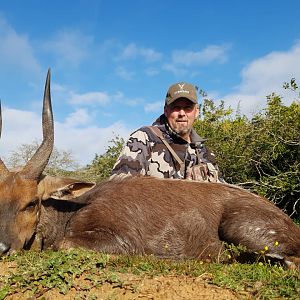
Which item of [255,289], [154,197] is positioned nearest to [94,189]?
[154,197]

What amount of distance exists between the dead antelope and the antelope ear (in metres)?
0.01

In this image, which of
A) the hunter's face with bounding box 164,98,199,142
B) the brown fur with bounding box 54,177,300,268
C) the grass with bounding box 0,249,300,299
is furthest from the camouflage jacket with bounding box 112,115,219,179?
the grass with bounding box 0,249,300,299

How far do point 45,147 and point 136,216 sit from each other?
141cm

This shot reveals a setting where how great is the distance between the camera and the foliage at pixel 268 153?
37.3 ft

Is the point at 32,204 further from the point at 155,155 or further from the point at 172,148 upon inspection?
the point at 172,148

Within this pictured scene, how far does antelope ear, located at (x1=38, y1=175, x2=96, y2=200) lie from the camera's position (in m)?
5.79

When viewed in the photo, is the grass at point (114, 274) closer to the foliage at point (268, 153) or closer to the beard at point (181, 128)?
the beard at point (181, 128)

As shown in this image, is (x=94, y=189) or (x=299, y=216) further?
(x=299, y=216)

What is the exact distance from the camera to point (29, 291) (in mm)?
3748

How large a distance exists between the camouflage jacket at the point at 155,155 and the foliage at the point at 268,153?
13.1 feet

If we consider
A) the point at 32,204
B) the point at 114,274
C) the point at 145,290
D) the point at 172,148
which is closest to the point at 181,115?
the point at 172,148

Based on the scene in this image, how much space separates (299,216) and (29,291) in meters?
9.42

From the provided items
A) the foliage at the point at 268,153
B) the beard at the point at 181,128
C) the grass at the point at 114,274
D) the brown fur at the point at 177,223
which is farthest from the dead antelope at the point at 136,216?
the foliage at the point at 268,153

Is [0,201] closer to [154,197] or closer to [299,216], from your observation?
[154,197]
